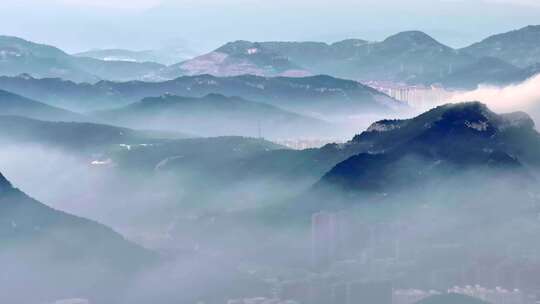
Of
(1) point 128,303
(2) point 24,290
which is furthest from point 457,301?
(2) point 24,290

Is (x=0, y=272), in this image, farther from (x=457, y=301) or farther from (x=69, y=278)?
(x=457, y=301)

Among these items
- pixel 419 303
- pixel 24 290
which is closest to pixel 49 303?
pixel 24 290

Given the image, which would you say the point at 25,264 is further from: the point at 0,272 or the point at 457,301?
the point at 457,301

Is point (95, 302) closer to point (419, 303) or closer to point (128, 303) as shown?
point (128, 303)

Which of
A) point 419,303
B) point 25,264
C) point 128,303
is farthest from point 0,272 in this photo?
point 419,303

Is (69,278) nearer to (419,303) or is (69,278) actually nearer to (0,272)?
(0,272)
